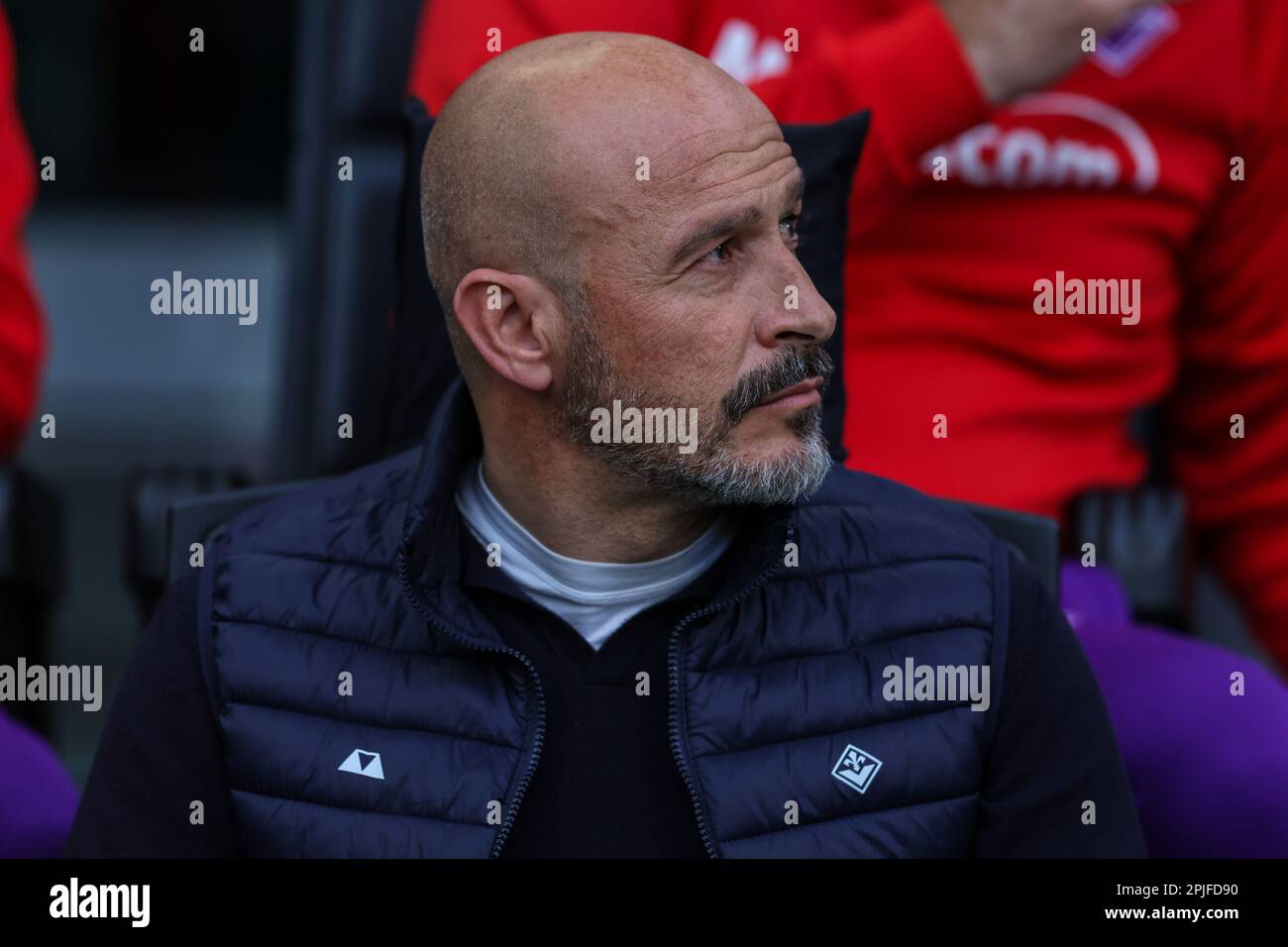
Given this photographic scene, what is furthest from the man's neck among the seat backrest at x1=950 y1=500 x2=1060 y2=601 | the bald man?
the seat backrest at x1=950 y1=500 x2=1060 y2=601

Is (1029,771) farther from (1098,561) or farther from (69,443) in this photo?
(69,443)

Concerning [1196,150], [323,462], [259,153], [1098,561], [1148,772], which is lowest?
[1148,772]

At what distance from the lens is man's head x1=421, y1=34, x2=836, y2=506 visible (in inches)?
43.8

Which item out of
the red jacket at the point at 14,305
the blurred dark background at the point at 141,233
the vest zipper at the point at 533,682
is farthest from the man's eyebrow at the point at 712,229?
the blurred dark background at the point at 141,233

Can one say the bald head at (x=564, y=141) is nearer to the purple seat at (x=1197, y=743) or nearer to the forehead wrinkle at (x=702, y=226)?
the forehead wrinkle at (x=702, y=226)

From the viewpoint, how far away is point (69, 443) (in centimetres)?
352

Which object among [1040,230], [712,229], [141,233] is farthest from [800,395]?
[141,233]

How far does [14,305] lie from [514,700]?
94 cm

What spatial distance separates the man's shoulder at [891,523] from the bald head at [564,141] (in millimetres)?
229

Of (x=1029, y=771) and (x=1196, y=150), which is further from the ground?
(x=1196, y=150)

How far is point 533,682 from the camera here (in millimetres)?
1129

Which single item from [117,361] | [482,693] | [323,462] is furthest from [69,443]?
[482,693]

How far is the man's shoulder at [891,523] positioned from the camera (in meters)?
1.21

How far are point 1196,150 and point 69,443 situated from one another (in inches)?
96.5
